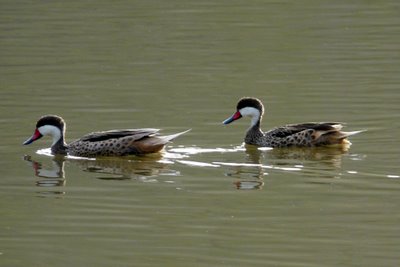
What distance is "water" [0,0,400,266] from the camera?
11172mm

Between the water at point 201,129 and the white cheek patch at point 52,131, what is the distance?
255mm

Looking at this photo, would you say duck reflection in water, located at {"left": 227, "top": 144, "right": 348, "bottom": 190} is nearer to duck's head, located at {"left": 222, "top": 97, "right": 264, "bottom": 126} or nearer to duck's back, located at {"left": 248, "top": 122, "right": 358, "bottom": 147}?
duck's back, located at {"left": 248, "top": 122, "right": 358, "bottom": 147}

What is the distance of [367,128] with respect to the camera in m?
16.4

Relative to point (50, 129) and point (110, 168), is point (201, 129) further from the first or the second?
point (110, 168)

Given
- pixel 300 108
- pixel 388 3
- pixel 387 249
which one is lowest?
pixel 387 249

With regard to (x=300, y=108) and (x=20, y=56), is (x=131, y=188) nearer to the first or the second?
(x=300, y=108)

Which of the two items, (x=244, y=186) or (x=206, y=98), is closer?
(x=244, y=186)

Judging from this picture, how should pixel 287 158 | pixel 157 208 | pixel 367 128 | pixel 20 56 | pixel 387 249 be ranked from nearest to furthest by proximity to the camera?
pixel 387 249 < pixel 157 208 < pixel 287 158 < pixel 367 128 < pixel 20 56

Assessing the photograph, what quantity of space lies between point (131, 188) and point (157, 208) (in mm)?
1054

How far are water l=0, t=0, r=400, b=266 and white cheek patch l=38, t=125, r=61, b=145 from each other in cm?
25

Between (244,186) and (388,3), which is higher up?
(388,3)

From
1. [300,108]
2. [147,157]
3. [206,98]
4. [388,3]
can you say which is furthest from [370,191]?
[388,3]

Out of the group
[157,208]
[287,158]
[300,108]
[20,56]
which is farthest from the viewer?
[20,56]

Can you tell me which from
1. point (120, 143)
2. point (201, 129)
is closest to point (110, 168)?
point (120, 143)
